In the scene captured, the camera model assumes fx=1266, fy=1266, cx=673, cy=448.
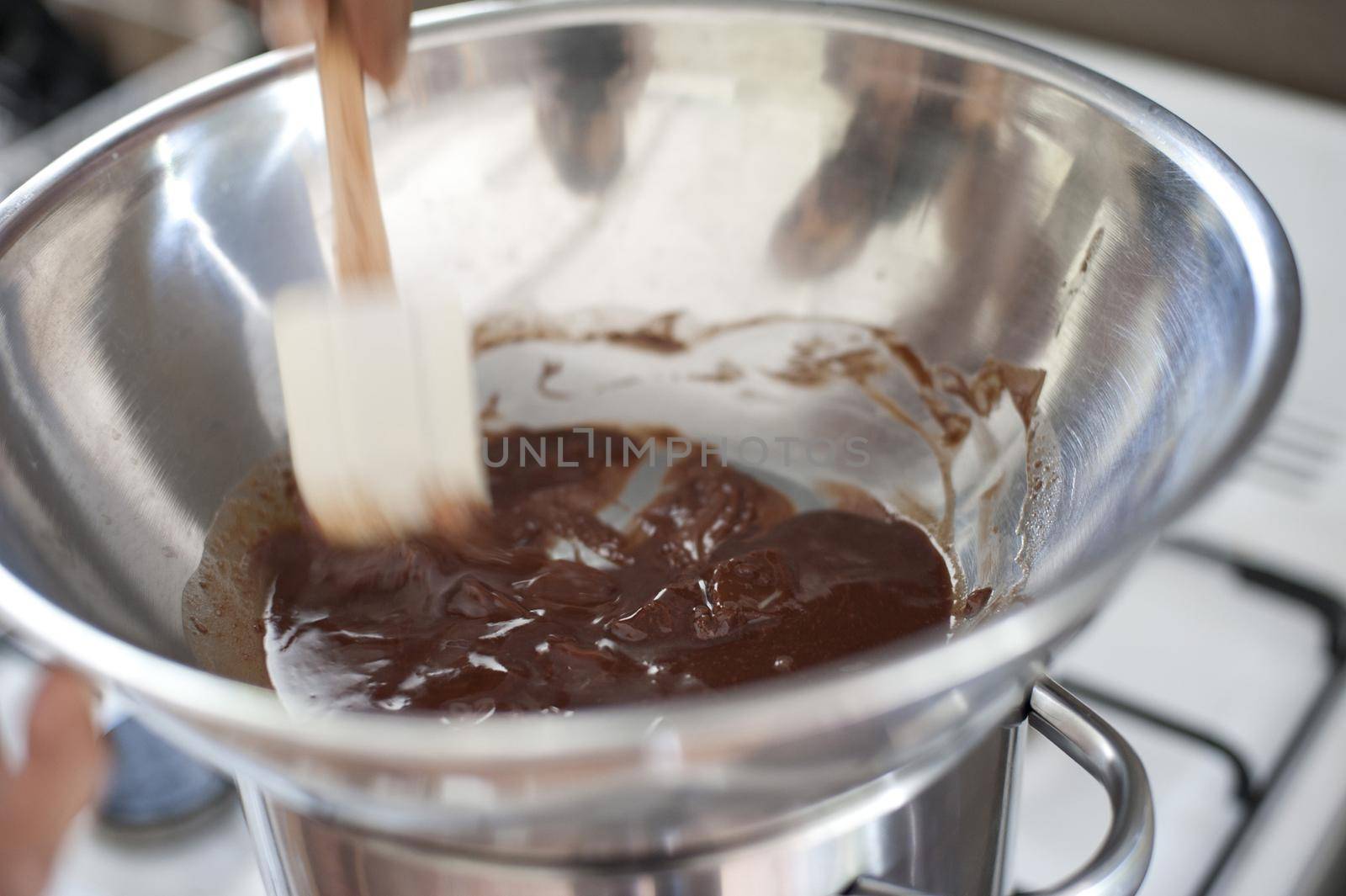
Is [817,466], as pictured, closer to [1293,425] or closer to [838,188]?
[838,188]

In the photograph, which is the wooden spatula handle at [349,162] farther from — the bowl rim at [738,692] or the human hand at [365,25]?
the bowl rim at [738,692]

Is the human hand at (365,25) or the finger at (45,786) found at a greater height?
the human hand at (365,25)

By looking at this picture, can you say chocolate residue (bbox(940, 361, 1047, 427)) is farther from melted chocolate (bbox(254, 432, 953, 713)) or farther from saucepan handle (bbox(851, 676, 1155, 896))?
saucepan handle (bbox(851, 676, 1155, 896))

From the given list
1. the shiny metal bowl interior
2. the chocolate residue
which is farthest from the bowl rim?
the chocolate residue

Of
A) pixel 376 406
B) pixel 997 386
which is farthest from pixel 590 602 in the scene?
pixel 997 386

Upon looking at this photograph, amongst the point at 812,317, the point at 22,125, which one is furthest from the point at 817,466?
the point at 22,125

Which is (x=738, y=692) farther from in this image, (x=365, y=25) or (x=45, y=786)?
(x=365, y=25)

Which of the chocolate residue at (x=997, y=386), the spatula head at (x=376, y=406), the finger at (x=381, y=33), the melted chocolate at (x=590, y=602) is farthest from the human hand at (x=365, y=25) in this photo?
the chocolate residue at (x=997, y=386)
